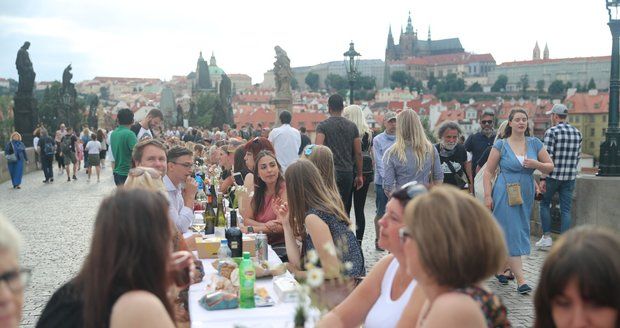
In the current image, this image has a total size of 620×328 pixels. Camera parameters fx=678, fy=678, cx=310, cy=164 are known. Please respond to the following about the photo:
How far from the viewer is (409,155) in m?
6.16

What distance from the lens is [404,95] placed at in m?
128

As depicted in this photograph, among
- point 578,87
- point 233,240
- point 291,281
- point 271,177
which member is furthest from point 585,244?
point 578,87

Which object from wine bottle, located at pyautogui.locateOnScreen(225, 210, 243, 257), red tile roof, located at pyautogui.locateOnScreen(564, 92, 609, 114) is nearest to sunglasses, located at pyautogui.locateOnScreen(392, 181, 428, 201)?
wine bottle, located at pyautogui.locateOnScreen(225, 210, 243, 257)

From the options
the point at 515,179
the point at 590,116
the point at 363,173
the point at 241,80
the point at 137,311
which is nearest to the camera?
the point at 137,311

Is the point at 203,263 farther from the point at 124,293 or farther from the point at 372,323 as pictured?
the point at 124,293

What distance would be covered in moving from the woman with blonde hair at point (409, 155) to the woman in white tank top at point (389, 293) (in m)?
3.39

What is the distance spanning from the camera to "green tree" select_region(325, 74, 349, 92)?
404 feet

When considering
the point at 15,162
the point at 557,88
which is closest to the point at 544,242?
the point at 15,162

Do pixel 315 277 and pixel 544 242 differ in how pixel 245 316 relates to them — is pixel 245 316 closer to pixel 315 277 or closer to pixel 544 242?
pixel 315 277

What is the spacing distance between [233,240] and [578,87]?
126m

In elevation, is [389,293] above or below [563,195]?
above

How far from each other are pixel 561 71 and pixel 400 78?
31869mm

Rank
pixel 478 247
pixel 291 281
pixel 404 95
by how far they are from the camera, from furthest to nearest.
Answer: pixel 404 95 < pixel 291 281 < pixel 478 247

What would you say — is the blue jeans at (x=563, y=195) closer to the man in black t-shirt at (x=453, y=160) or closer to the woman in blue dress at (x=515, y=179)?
the man in black t-shirt at (x=453, y=160)
